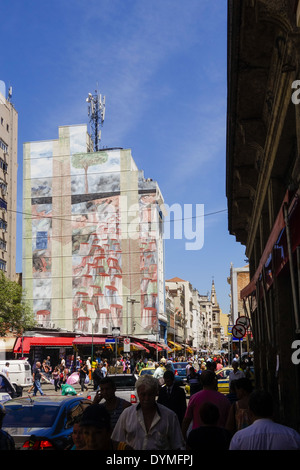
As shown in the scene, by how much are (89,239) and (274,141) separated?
235ft

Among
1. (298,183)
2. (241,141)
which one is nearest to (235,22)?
(298,183)

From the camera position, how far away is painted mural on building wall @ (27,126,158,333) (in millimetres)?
80812

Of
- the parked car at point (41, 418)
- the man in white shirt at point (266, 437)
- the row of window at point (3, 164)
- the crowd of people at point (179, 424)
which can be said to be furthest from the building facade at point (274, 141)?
the row of window at point (3, 164)

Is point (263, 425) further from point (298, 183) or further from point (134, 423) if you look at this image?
point (298, 183)

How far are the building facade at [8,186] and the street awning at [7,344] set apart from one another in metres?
20.5

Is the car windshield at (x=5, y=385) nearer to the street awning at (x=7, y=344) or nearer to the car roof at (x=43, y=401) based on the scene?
the car roof at (x=43, y=401)

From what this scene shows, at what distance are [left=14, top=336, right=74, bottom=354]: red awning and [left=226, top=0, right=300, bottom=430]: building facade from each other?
113ft

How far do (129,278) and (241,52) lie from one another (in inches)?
2831

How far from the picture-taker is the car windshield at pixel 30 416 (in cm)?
886

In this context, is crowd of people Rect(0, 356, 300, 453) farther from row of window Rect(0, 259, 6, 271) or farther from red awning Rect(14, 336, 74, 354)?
row of window Rect(0, 259, 6, 271)

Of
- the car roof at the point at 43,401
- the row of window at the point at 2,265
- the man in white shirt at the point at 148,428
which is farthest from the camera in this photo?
the row of window at the point at 2,265

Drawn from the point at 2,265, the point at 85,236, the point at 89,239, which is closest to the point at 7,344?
the point at 2,265

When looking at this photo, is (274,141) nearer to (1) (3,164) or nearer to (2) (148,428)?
(2) (148,428)

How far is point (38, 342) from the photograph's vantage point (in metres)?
50.0
